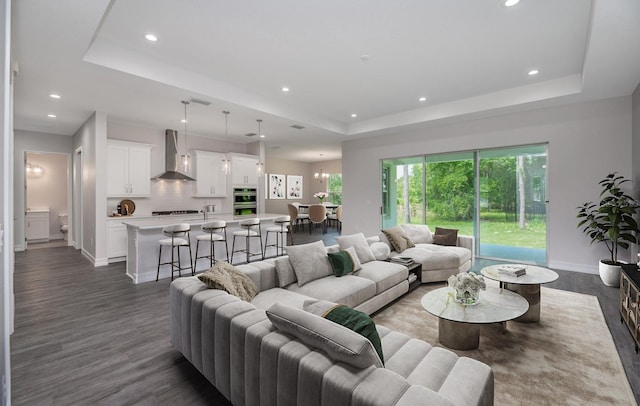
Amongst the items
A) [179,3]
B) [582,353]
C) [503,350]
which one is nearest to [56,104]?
[179,3]

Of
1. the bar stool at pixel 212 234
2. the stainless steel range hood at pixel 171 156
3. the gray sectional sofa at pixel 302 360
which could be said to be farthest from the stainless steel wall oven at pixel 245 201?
the gray sectional sofa at pixel 302 360

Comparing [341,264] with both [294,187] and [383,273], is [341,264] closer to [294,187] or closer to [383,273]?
[383,273]

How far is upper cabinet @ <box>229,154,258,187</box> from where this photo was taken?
784cm

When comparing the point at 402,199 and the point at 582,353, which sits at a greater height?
the point at 402,199

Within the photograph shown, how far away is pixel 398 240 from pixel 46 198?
10.1m

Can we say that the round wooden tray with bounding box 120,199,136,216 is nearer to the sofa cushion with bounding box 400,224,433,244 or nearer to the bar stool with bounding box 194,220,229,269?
the bar stool with bounding box 194,220,229,269

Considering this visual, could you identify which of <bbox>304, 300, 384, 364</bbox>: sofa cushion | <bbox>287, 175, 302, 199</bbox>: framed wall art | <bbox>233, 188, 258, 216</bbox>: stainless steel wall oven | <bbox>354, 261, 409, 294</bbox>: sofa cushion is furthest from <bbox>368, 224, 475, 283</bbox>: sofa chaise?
<bbox>287, 175, 302, 199</bbox>: framed wall art

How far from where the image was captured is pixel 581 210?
479 centimetres

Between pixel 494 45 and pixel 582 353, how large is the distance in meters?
3.31

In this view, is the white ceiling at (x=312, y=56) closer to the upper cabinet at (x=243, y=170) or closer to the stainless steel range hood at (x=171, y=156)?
the stainless steel range hood at (x=171, y=156)

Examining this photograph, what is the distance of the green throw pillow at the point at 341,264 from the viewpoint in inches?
130

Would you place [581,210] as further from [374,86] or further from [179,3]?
[179,3]

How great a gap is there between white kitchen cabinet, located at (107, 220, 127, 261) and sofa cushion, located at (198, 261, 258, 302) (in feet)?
14.5

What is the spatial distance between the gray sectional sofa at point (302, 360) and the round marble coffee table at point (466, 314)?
0.83m
